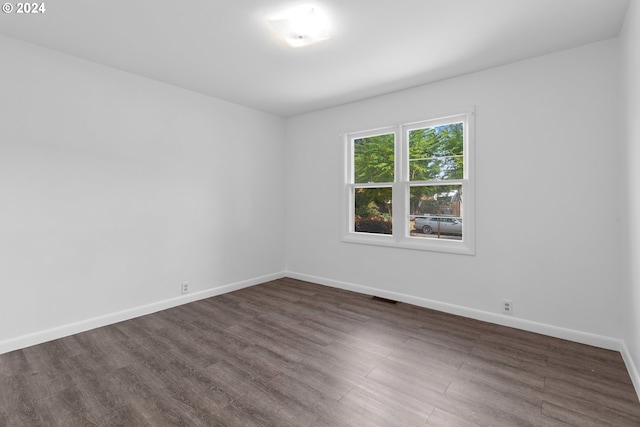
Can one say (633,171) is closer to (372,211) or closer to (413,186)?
(413,186)

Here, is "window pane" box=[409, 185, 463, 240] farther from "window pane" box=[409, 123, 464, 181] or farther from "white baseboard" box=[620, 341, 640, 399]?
"white baseboard" box=[620, 341, 640, 399]

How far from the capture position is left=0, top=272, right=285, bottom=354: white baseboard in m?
2.64

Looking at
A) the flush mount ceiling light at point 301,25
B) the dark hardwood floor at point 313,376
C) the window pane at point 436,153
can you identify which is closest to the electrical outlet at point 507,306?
the dark hardwood floor at point 313,376

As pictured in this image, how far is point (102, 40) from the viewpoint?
2.66 meters

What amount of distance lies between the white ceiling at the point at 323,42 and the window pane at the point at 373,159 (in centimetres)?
85

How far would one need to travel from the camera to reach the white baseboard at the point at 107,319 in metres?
2.64

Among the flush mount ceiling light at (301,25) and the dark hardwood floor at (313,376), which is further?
the flush mount ceiling light at (301,25)

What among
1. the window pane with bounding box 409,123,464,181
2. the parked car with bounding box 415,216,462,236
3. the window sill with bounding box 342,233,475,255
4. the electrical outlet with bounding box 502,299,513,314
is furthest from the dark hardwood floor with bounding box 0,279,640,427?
the window pane with bounding box 409,123,464,181

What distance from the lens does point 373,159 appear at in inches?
168

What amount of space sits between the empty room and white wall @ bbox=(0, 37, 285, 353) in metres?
0.02

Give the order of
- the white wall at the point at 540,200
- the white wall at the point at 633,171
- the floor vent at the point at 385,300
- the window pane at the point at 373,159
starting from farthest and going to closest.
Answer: the window pane at the point at 373,159 < the floor vent at the point at 385,300 < the white wall at the point at 540,200 < the white wall at the point at 633,171

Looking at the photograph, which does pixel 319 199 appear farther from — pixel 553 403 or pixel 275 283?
pixel 553 403

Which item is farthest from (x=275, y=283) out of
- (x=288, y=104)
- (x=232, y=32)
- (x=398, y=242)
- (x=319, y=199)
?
(x=232, y=32)

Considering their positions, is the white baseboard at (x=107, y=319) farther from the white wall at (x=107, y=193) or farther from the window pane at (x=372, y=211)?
the window pane at (x=372, y=211)
